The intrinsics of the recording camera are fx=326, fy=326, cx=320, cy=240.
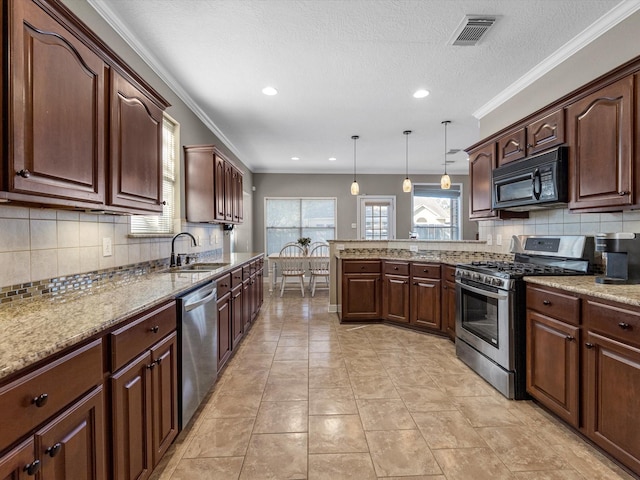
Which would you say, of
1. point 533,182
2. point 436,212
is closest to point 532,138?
point 533,182

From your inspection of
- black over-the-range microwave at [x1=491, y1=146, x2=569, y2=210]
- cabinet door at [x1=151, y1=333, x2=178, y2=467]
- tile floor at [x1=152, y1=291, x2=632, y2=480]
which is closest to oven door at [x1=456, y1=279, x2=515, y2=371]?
tile floor at [x1=152, y1=291, x2=632, y2=480]

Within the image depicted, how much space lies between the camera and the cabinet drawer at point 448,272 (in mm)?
3413

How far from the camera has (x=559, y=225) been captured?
9.18 ft

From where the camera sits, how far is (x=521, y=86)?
3203mm

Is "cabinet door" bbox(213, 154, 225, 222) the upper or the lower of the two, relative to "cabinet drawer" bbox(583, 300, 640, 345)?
upper

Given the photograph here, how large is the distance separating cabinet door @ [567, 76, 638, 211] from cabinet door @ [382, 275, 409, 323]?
6.63ft

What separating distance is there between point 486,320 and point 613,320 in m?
1.04

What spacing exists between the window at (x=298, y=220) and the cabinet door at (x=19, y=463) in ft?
21.6

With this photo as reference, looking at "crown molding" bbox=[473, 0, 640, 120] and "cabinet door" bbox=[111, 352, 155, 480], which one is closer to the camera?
"cabinet door" bbox=[111, 352, 155, 480]

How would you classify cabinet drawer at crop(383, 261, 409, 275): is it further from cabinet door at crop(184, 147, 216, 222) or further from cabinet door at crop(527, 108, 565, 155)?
cabinet door at crop(184, 147, 216, 222)

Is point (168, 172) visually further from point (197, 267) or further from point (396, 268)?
point (396, 268)

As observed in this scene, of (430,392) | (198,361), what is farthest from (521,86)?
(198,361)

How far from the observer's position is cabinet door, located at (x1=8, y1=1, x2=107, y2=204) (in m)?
1.13

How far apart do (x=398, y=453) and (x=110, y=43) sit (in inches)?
122
